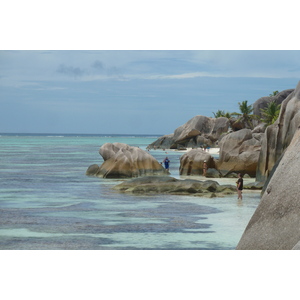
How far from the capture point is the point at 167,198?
1895cm

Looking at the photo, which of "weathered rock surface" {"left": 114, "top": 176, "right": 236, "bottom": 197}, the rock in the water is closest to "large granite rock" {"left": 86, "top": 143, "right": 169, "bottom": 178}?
the rock in the water

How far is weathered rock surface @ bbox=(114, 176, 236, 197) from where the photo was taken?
1989 centimetres

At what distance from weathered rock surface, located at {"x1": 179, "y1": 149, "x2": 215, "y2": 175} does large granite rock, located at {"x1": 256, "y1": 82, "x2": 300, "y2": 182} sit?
17.6ft

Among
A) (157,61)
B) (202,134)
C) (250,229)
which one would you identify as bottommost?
(202,134)

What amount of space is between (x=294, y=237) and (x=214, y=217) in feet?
21.5

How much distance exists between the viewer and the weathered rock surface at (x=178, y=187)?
19891mm

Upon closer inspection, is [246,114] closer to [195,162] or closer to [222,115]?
[222,115]

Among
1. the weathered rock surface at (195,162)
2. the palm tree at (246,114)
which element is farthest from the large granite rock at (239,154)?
the palm tree at (246,114)

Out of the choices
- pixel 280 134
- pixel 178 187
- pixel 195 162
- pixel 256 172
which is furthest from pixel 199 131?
pixel 178 187

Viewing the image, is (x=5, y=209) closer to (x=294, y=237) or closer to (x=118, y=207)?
(x=118, y=207)

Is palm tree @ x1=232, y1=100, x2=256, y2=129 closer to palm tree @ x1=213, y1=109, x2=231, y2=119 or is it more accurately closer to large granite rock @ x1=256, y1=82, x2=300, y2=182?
Answer: palm tree @ x1=213, y1=109, x2=231, y2=119

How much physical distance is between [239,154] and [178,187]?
778 centimetres
